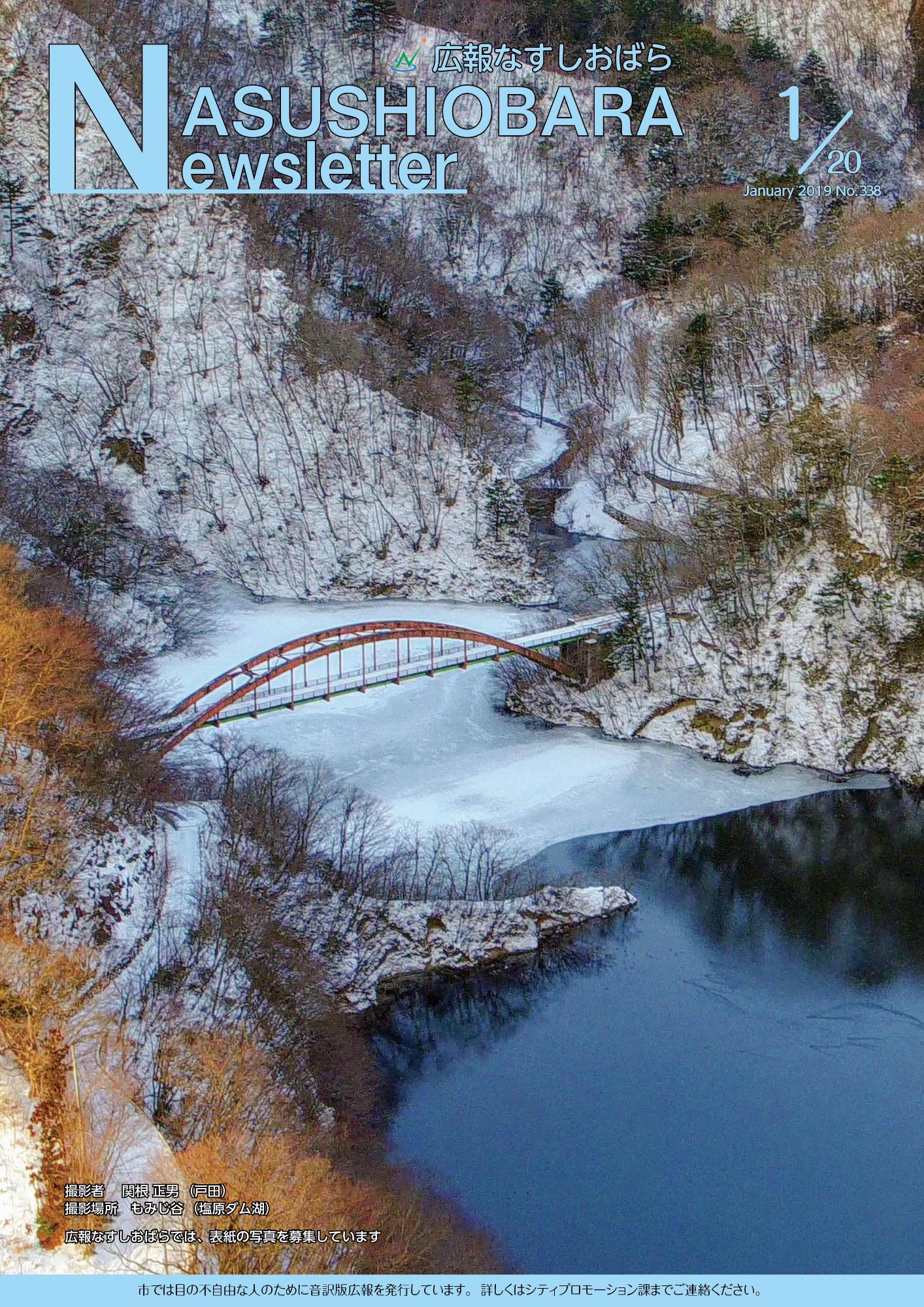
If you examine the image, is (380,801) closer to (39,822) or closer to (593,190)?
(39,822)

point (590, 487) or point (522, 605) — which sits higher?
point (590, 487)

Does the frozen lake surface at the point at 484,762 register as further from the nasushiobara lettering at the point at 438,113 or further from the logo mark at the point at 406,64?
the logo mark at the point at 406,64

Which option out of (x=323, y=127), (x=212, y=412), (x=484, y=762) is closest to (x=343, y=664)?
(x=484, y=762)

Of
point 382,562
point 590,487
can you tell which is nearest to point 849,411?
point 590,487

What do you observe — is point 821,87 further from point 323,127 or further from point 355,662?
point 355,662

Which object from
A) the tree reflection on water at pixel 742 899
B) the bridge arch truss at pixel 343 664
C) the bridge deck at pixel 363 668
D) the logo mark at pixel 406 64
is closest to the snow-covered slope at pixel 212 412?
the bridge arch truss at pixel 343 664

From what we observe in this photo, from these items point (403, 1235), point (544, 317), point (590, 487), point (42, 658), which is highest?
point (544, 317)
